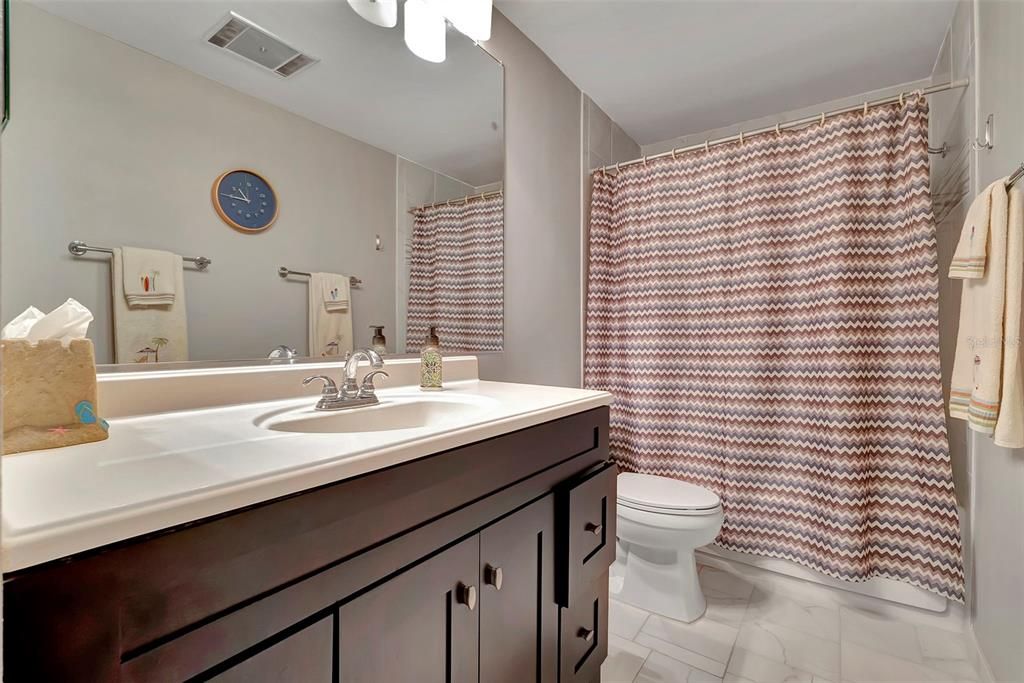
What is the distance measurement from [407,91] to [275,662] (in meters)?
1.46

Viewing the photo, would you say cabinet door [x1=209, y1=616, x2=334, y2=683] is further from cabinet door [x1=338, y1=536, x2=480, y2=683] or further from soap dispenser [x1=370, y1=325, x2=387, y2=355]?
soap dispenser [x1=370, y1=325, x2=387, y2=355]

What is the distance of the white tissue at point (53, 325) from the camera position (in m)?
0.70

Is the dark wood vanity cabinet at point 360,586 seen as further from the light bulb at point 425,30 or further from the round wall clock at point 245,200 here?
the light bulb at point 425,30

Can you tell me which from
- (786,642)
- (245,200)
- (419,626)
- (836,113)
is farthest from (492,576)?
(836,113)

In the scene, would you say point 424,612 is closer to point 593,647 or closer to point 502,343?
point 593,647

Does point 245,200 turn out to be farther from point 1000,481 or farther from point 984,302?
point 1000,481

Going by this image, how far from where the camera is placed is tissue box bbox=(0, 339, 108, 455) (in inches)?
25.6

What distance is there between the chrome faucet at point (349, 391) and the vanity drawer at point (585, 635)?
27.8 inches

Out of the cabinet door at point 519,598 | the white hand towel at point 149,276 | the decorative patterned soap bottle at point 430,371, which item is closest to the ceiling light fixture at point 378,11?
the white hand towel at point 149,276

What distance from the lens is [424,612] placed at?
0.78 meters

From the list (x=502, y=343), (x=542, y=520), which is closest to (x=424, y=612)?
(x=542, y=520)

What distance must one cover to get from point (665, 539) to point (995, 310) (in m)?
1.16

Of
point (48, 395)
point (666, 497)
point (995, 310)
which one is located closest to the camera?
point (48, 395)

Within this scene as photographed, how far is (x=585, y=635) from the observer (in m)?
1.25
